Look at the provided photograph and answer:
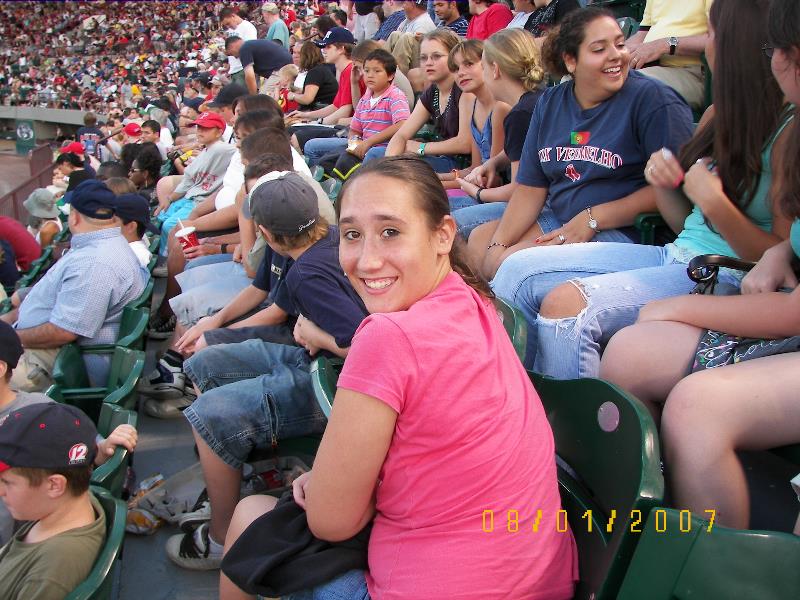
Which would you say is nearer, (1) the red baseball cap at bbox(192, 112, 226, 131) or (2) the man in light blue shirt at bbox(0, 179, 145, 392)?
(2) the man in light blue shirt at bbox(0, 179, 145, 392)

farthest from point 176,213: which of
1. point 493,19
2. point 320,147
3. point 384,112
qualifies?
point 493,19

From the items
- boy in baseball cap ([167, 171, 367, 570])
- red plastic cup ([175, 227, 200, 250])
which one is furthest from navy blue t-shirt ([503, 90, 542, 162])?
red plastic cup ([175, 227, 200, 250])

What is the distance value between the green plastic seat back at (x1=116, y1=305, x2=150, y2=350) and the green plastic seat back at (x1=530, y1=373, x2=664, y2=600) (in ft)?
7.86

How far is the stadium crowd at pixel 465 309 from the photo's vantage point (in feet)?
4.31

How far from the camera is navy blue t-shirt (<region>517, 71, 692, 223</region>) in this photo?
2629 millimetres

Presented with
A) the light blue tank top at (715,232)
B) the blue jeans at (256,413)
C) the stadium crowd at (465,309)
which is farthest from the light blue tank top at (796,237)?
the blue jeans at (256,413)

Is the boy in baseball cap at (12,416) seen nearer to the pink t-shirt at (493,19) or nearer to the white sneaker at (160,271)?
the white sneaker at (160,271)

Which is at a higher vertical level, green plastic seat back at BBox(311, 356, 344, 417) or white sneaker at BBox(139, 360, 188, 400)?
green plastic seat back at BBox(311, 356, 344, 417)

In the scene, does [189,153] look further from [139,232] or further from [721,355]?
[721,355]

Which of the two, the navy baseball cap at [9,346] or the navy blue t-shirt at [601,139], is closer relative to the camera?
the navy blue t-shirt at [601,139]

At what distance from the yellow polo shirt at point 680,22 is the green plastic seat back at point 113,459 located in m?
2.87

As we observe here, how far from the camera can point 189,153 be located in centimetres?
868

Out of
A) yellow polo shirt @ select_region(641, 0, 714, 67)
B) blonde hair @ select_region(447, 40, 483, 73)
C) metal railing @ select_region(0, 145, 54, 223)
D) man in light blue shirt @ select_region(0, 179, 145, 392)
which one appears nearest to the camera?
yellow polo shirt @ select_region(641, 0, 714, 67)

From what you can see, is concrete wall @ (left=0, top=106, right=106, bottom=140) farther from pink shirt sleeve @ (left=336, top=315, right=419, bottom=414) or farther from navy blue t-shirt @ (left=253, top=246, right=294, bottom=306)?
pink shirt sleeve @ (left=336, top=315, right=419, bottom=414)
